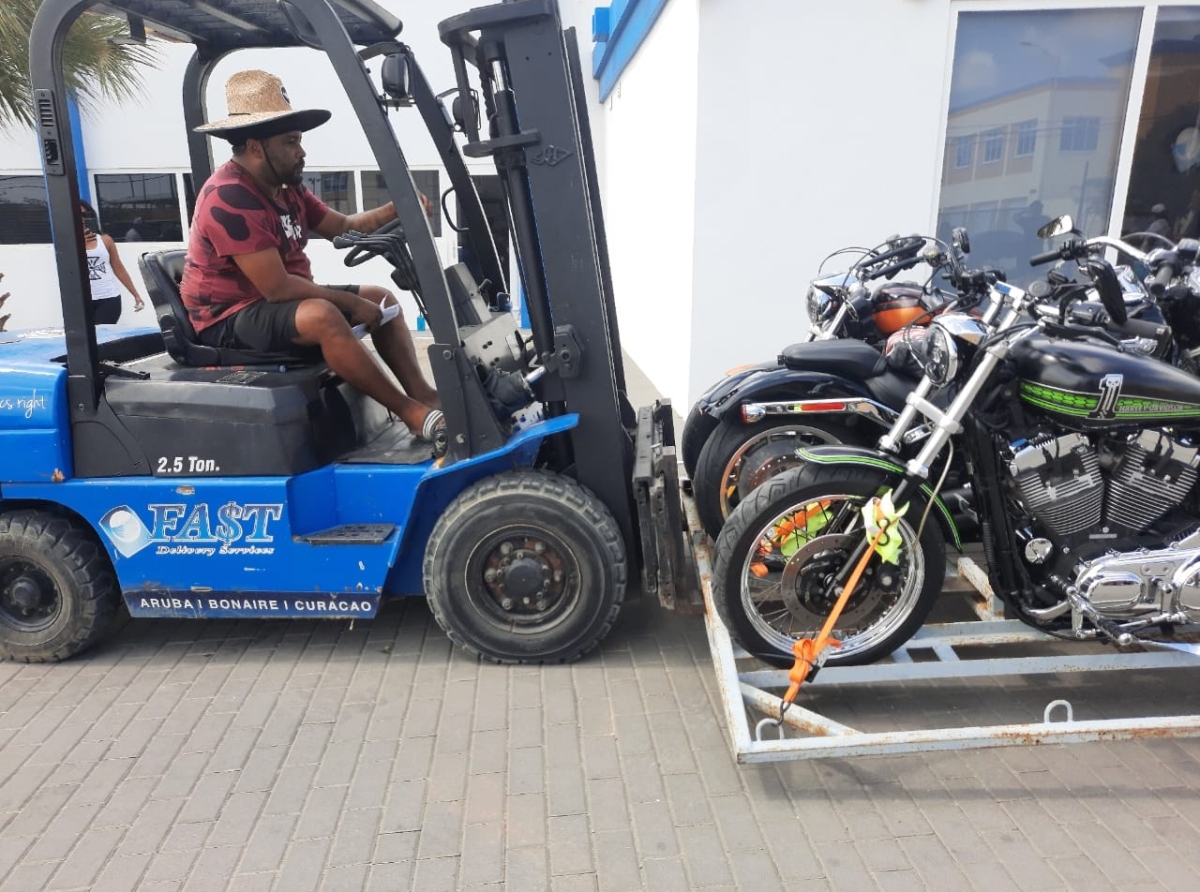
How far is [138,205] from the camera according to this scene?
13586 millimetres

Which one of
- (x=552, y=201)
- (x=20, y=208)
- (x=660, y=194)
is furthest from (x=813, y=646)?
(x=20, y=208)

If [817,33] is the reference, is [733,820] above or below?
below

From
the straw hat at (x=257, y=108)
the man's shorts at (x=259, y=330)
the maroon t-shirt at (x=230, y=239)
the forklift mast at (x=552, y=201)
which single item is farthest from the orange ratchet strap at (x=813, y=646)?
the straw hat at (x=257, y=108)

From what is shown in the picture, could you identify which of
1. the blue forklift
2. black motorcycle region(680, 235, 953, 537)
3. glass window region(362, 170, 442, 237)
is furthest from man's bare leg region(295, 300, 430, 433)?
glass window region(362, 170, 442, 237)

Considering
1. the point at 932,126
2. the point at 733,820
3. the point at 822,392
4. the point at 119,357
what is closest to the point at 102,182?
the point at 119,357

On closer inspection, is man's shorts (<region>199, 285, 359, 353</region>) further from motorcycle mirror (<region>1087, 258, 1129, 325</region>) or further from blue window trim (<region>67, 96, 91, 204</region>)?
blue window trim (<region>67, 96, 91, 204</region>)

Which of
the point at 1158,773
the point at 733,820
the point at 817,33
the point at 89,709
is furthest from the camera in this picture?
the point at 817,33

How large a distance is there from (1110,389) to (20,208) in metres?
15.2

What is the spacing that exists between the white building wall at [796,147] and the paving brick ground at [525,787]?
370 cm

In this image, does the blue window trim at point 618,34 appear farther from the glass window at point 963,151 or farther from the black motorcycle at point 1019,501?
the black motorcycle at point 1019,501

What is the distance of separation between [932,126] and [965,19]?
2.57ft

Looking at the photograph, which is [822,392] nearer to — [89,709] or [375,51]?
Answer: [375,51]

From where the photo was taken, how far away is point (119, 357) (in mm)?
4168

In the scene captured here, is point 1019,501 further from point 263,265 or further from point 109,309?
point 109,309
